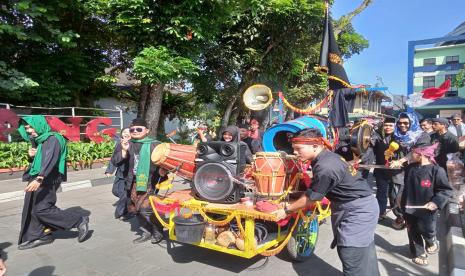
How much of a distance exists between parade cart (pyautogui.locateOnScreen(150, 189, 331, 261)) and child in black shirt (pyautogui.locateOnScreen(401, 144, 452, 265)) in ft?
3.17

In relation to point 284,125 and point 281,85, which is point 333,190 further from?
point 281,85

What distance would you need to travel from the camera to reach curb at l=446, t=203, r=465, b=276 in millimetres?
3463

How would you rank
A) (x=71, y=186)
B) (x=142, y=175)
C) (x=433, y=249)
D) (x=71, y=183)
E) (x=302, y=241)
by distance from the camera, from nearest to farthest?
(x=302, y=241) → (x=433, y=249) → (x=142, y=175) → (x=71, y=186) → (x=71, y=183)

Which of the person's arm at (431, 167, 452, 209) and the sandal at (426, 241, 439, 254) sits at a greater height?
the person's arm at (431, 167, 452, 209)

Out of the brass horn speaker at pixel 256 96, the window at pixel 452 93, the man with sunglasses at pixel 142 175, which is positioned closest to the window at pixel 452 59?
the window at pixel 452 93

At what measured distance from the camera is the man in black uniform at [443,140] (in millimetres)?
6055

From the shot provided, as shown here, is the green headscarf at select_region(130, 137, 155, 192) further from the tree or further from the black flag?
the tree

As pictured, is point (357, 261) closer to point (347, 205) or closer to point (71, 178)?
point (347, 205)

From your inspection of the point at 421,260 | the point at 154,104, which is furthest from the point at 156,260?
the point at 154,104

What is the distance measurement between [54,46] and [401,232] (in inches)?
483

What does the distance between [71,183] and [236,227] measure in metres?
6.28

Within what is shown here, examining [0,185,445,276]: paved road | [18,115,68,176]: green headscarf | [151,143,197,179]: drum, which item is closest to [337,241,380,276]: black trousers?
[0,185,445,276]: paved road

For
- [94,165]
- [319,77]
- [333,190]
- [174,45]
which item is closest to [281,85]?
[319,77]

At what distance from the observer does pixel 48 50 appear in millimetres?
12398
